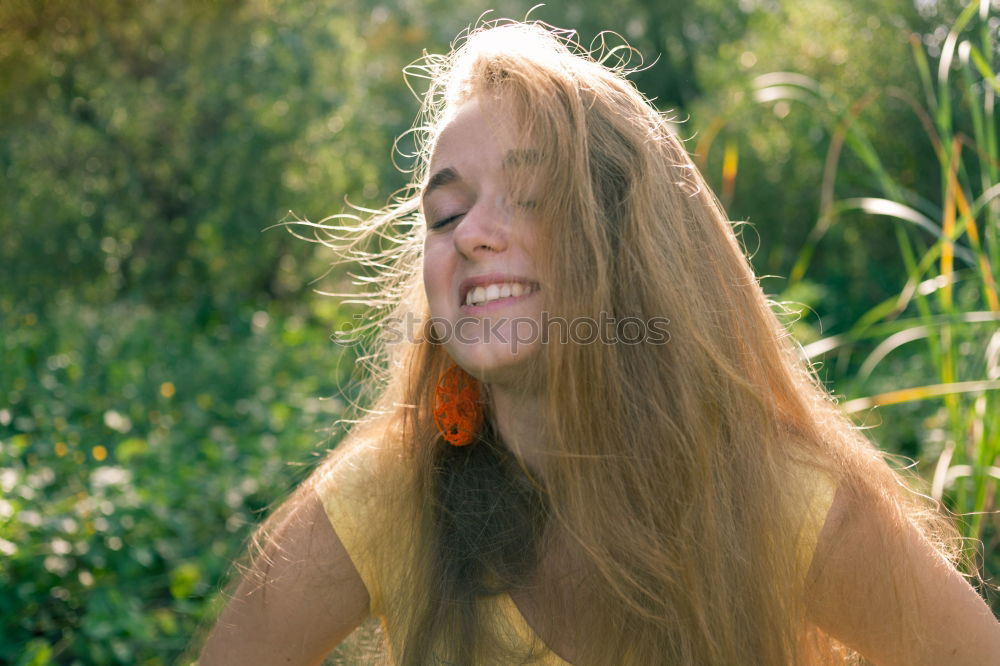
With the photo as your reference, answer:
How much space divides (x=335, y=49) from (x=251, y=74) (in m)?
1.03

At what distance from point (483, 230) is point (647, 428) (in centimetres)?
39

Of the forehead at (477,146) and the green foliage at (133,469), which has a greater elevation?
the forehead at (477,146)

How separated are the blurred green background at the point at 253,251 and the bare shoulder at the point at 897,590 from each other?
669 millimetres

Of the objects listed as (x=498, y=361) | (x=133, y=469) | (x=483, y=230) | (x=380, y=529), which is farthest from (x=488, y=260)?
(x=133, y=469)

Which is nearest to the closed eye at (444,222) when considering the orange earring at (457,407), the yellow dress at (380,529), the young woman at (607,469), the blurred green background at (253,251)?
the young woman at (607,469)

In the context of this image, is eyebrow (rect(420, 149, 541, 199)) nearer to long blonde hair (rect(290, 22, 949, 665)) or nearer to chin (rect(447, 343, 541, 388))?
long blonde hair (rect(290, 22, 949, 665))

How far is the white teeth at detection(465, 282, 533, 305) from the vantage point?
1312mm

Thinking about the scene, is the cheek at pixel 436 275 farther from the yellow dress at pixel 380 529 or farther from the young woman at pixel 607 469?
the yellow dress at pixel 380 529

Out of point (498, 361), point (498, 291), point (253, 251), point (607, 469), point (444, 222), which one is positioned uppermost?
point (253, 251)

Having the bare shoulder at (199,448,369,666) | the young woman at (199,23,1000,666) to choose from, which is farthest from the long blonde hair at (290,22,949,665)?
the bare shoulder at (199,448,369,666)

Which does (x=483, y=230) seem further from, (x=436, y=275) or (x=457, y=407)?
(x=457, y=407)

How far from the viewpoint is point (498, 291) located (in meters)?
1.31

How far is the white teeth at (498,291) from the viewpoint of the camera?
1.31 m

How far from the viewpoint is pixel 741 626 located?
130cm
